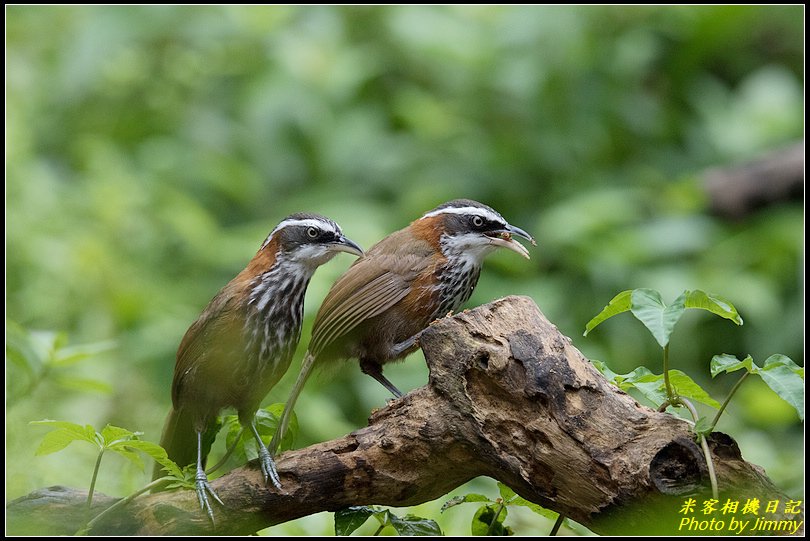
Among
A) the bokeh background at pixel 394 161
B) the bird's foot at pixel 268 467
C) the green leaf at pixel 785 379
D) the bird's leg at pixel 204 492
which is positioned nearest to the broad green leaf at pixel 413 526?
the bird's foot at pixel 268 467

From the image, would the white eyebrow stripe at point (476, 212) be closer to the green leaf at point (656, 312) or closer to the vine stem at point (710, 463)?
the green leaf at point (656, 312)

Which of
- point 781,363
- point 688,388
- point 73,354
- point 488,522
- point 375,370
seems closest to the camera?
point 781,363

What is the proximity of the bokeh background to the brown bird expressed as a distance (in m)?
2.49

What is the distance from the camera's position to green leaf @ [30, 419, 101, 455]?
11.1 ft

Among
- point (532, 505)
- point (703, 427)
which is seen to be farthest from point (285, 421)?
point (703, 427)

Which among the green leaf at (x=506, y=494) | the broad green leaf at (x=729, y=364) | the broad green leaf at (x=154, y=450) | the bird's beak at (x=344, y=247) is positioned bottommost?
the green leaf at (x=506, y=494)

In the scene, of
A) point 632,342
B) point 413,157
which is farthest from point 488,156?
point 632,342

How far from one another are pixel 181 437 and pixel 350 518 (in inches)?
46.0

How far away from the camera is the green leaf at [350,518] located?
3.62 metres

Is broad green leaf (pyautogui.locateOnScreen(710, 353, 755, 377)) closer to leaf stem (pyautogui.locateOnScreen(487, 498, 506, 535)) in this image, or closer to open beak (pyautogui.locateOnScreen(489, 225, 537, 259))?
leaf stem (pyautogui.locateOnScreen(487, 498, 506, 535))

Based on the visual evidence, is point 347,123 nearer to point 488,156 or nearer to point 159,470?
point 488,156

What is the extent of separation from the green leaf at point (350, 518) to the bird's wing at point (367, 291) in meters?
0.79

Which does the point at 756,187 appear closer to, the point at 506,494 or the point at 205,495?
the point at 506,494

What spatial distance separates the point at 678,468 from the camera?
122 inches
